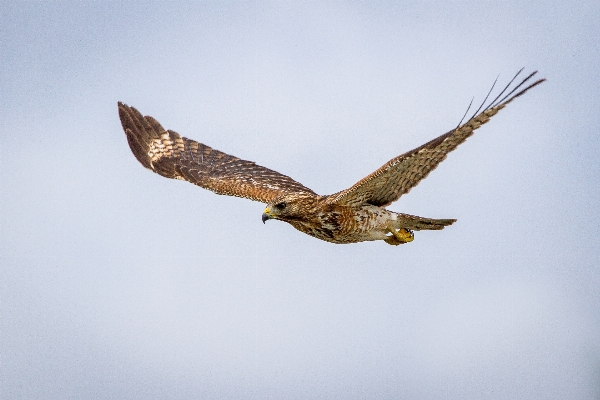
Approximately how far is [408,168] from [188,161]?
20.3 ft

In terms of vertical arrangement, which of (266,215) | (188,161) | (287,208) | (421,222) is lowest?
(266,215)

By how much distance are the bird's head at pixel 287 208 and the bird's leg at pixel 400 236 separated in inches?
59.0

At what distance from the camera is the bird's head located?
13.0 m

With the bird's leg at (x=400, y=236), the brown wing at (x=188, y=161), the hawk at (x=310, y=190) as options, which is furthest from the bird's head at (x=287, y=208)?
the brown wing at (x=188, y=161)

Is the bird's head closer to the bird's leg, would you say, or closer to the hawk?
the hawk

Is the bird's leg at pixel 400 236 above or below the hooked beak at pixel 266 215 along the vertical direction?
above

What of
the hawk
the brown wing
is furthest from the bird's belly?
the brown wing

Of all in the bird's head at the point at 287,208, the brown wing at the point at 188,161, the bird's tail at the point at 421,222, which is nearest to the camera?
the bird's head at the point at 287,208

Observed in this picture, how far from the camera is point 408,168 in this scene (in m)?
12.3

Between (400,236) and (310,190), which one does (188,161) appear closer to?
(310,190)

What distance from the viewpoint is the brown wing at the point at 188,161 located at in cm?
1617

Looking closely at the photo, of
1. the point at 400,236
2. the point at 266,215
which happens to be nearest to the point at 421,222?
the point at 400,236

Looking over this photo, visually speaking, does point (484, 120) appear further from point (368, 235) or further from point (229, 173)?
point (229, 173)

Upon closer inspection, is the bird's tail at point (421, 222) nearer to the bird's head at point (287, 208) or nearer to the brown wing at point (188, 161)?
the bird's head at point (287, 208)
